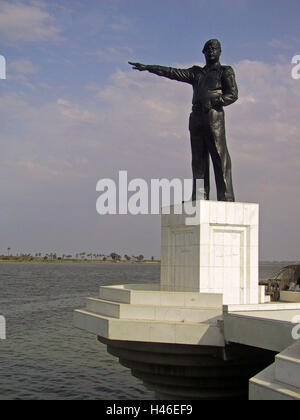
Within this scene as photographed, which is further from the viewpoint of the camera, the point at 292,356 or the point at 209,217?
the point at 209,217

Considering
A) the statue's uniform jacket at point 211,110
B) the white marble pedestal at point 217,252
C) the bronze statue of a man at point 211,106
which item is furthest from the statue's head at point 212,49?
the white marble pedestal at point 217,252

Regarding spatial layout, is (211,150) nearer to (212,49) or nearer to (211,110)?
(211,110)

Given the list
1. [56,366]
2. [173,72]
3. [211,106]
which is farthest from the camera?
[56,366]

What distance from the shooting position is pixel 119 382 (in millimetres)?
21609

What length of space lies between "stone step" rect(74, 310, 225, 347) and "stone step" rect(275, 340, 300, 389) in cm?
280

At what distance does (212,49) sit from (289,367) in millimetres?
9650

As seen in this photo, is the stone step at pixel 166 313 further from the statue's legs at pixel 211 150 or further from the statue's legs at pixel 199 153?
the statue's legs at pixel 199 153

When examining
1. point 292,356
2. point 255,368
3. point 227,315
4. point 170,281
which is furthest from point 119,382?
point 292,356

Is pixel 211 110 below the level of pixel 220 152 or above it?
above

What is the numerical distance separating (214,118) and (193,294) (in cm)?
527

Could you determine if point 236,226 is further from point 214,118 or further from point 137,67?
point 137,67

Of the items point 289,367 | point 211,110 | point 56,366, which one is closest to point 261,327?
point 289,367

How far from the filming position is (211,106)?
46.9 feet

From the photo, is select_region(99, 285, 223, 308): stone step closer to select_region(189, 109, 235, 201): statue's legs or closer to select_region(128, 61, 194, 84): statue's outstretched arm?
select_region(189, 109, 235, 201): statue's legs
